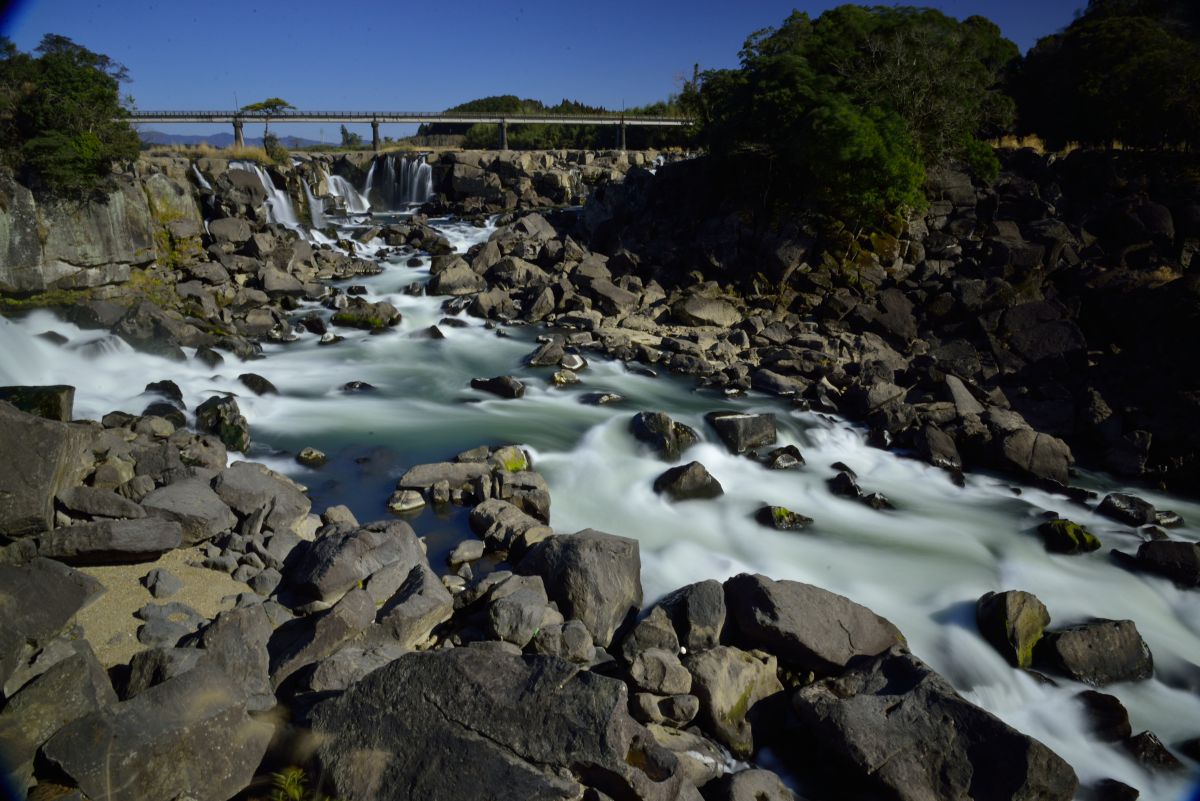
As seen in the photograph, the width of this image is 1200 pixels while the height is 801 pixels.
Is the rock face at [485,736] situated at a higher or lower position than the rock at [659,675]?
higher

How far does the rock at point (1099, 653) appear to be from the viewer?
8719 millimetres

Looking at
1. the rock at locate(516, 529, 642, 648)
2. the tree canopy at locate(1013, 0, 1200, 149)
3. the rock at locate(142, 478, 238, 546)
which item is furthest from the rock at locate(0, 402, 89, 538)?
the tree canopy at locate(1013, 0, 1200, 149)

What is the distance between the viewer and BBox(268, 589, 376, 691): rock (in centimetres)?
702

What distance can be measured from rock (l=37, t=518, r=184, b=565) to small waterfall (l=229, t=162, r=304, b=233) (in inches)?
925

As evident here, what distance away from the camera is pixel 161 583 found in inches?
318

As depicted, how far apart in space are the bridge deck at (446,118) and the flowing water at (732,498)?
2527 centimetres

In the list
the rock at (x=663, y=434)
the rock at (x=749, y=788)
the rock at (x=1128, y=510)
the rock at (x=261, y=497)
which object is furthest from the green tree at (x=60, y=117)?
the rock at (x=1128, y=510)

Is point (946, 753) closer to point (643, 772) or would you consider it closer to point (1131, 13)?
point (643, 772)

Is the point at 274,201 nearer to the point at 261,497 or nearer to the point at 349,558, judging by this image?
the point at 261,497

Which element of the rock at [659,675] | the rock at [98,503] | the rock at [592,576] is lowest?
the rock at [659,675]

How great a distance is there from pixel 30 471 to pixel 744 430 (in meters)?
11.3

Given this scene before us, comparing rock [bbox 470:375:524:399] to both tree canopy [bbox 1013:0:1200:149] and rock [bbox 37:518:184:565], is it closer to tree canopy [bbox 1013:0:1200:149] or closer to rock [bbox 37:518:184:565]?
rock [bbox 37:518:184:565]

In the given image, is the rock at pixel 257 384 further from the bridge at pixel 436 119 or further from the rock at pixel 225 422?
the bridge at pixel 436 119

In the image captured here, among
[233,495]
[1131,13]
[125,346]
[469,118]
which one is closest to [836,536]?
[233,495]
